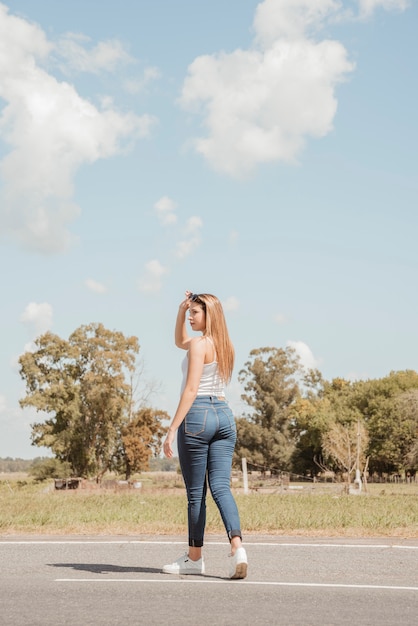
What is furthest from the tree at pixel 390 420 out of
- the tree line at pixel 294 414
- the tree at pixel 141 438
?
the tree at pixel 141 438

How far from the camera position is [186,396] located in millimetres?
5934

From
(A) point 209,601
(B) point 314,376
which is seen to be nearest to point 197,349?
(A) point 209,601

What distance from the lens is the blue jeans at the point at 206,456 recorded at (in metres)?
5.96

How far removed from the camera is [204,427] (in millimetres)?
5957

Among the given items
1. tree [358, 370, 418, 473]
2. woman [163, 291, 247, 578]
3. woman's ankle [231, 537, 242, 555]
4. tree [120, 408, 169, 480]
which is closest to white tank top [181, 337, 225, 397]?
woman [163, 291, 247, 578]

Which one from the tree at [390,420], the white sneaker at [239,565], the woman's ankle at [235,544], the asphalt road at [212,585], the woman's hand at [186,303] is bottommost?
the asphalt road at [212,585]

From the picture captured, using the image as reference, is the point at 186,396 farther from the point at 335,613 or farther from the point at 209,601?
Result: the point at 335,613

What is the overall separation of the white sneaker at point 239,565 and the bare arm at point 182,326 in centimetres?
170

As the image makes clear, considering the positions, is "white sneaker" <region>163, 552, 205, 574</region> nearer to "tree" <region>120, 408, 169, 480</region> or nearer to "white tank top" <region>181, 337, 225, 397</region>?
"white tank top" <region>181, 337, 225, 397</region>

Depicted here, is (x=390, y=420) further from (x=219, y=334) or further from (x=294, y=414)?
(x=219, y=334)

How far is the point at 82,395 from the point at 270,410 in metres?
33.2

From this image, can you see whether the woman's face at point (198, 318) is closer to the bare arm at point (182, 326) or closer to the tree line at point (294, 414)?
the bare arm at point (182, 326)

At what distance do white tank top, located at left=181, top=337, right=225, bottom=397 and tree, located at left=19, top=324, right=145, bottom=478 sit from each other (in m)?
45.1

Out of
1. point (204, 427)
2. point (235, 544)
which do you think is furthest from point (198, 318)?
point (235, 544)
